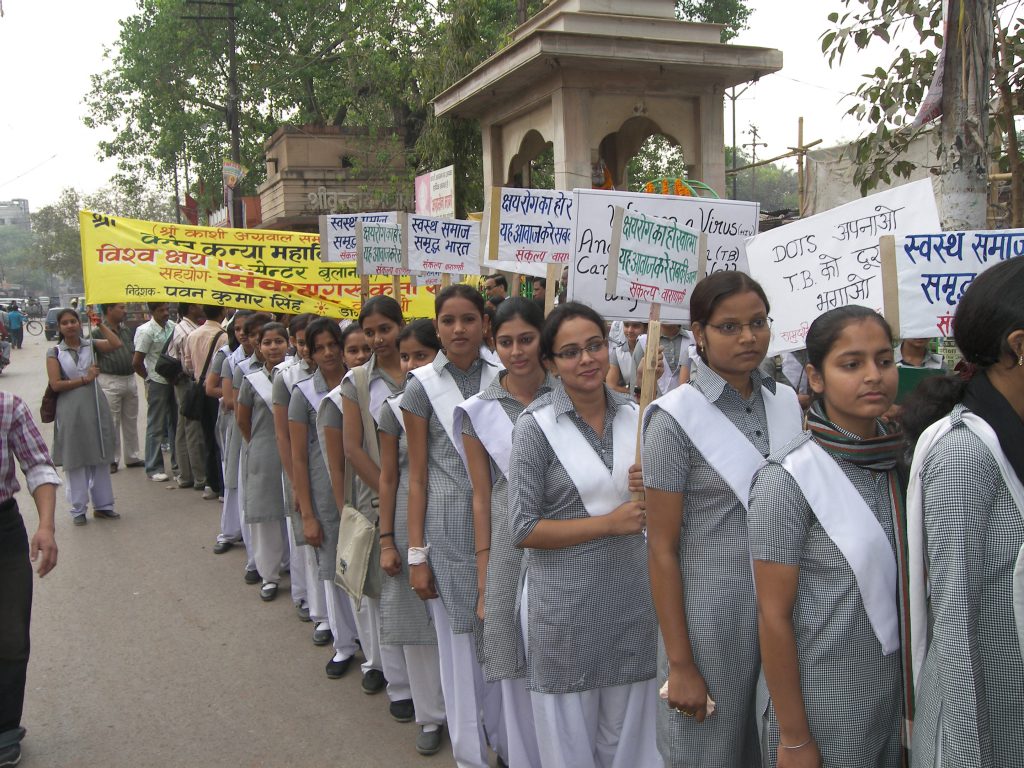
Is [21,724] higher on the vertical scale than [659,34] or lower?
lower

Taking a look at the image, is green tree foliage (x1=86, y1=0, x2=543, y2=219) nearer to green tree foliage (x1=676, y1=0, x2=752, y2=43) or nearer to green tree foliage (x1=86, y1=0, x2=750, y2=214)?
green tree foliage (x1=86, y1=0, x2=750, y2=214)

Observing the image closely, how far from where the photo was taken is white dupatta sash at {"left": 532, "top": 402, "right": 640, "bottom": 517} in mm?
2721

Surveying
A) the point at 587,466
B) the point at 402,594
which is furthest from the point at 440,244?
the point at 587,466

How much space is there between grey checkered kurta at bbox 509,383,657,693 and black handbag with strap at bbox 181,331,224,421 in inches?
253

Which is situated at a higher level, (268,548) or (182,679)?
(268,548)

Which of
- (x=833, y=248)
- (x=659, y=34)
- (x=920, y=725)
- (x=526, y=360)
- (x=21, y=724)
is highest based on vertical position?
(x=659, y=34)

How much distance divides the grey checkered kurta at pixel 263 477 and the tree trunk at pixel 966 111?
4.19m

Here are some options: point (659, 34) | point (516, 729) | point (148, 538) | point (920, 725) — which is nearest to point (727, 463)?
point (920, 725)

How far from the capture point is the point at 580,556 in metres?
2.75

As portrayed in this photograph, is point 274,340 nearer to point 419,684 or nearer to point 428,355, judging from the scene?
point 428,355

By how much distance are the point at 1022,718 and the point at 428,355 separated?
2710 mm

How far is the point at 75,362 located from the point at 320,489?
185 inches

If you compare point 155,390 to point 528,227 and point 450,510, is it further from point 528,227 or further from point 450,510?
point 450,510

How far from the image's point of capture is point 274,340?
5695 mm
